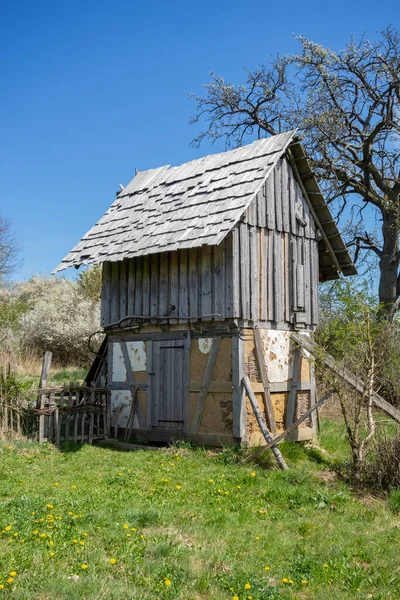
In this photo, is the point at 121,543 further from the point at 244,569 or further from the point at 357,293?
the point at 357,293

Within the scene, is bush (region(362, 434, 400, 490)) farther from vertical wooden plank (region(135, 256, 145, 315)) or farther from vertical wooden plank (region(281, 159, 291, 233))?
vertical wooden plank (region(135, 256, 145, 315))

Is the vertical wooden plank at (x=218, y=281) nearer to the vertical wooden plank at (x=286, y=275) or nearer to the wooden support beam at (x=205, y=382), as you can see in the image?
the wooden support beam at (x=205, y=382)

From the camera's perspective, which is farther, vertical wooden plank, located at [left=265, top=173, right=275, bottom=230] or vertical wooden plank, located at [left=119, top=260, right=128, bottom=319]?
vertical wooden plank, located at [left=119, top=260, right=128, bottom=319]

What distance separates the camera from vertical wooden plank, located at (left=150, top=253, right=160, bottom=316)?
13.6 meters

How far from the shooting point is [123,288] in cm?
1460

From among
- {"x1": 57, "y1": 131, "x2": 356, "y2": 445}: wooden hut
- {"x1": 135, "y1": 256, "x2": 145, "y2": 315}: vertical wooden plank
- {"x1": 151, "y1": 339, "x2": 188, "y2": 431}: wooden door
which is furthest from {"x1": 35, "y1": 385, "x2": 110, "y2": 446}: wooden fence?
{"x1": 135, "y1": 256, "x2": 145, "y2": 315}: vertical wooden plank

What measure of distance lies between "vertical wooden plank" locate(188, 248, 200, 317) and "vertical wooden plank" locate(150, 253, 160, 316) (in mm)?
1044

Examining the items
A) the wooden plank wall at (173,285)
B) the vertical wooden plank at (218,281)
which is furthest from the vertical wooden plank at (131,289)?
the vertical wooden plank at (218,281)

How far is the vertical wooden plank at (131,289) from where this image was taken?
561 inches

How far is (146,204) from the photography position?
49.9 feet

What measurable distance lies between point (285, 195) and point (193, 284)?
2.93 metres

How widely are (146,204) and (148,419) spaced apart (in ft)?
17.4

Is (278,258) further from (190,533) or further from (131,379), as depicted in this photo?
(190,533)

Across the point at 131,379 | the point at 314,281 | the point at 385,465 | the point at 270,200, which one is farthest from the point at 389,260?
the point at 385,465
